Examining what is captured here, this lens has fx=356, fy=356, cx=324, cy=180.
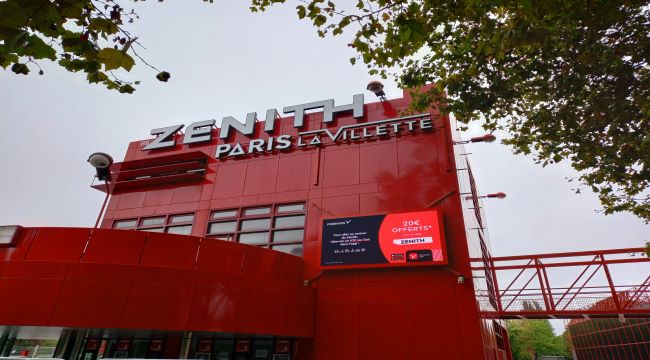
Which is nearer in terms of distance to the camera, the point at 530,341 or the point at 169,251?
the point at 169,251

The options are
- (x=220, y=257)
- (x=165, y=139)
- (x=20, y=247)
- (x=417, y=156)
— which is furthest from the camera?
(x=165, y=139)

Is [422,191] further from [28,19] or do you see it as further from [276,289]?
[28,19]

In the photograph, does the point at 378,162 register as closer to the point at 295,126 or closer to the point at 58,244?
the point at 295,126

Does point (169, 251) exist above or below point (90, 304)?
above

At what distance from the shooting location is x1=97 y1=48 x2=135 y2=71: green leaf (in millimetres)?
3684

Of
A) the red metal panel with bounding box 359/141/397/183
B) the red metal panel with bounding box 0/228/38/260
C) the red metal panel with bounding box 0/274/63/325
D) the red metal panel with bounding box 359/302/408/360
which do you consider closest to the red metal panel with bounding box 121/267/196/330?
the red metal panel with bounding box 0/274/63/325

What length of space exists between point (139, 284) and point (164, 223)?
27.0 feet

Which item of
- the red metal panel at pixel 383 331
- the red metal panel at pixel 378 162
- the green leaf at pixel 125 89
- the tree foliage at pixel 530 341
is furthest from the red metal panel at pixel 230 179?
the tree foliage at pixel 530 341

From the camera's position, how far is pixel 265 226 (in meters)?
15.2

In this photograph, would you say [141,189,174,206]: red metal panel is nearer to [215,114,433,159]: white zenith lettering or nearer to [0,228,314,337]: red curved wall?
[215,114,433,159]: white zenith lettering

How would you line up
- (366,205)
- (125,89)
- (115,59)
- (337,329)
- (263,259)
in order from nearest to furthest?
(115,59)
(125,89)
(263,259)
(337,329)
(366,205)

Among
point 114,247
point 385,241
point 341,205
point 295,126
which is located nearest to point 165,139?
point 295,126

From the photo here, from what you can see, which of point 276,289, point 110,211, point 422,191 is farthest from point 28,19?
point 110,211

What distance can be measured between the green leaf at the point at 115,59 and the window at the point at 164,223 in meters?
13.8
